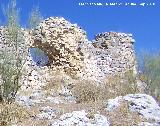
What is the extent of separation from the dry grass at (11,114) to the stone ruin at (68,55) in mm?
5797

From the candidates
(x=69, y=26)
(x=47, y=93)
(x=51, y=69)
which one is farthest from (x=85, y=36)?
(x=47, y=93)

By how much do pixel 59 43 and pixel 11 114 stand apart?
8.91 meters

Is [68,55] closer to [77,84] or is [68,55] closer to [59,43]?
[59,43]

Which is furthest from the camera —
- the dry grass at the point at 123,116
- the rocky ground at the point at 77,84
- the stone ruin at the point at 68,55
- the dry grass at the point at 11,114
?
the stone ruin at the point at 68,55

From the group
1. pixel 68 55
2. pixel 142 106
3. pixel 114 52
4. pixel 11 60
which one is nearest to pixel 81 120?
pixel 142 106

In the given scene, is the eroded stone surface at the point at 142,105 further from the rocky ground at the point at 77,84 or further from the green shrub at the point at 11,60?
the green shrub at the point at 11,60

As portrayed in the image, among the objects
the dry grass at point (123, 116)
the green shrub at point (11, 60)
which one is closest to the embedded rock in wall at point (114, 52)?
the green shrub at point (11, 60)

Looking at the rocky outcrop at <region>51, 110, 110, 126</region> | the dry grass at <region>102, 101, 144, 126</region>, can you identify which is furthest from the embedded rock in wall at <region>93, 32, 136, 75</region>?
the rocky outcrop at <region>51, 110, 110, 126</region>

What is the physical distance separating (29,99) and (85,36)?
24.0ft

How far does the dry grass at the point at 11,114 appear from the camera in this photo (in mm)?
15477

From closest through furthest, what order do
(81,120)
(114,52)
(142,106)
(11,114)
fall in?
(81,120), (142,106), (11,114), (114,52)

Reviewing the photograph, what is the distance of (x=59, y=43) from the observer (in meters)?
24.5

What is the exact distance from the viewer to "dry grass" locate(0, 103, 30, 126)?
50.8ft

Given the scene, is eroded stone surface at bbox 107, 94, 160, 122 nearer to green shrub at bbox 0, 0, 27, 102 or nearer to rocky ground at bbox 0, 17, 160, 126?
rocky ground at bbox 0, 17, 160, 126
